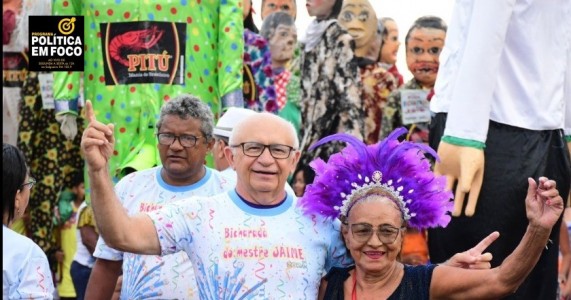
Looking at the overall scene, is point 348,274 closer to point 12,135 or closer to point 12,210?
point 12,210

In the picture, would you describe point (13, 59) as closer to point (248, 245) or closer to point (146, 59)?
point (146, 59)

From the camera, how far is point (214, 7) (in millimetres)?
7570

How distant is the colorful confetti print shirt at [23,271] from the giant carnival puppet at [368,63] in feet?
17.5

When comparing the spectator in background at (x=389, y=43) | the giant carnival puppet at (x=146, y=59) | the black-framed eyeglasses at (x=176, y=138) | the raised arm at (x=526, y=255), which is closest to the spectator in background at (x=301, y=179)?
the spectator in background at (x=389, y=43)

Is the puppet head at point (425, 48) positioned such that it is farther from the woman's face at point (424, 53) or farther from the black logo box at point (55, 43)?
→ the black logo box at point (55, 43)

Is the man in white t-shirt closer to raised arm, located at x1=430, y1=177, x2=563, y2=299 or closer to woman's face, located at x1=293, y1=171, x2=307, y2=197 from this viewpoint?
raised arm, located at x1=430, y1=177, x2=563, y2=299

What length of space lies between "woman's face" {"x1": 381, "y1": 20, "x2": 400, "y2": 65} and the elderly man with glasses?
6625 millimetres

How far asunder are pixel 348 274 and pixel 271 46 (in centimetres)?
585

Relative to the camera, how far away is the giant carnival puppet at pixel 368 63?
1024 centimetres

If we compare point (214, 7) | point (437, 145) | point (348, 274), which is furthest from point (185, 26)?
point (348, 274)

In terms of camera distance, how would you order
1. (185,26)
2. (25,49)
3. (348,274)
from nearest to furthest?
(348,274), (185,26), (25,49)

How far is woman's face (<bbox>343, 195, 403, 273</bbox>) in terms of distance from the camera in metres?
4.86

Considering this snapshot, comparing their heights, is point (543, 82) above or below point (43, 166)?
above

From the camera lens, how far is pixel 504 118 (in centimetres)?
526
